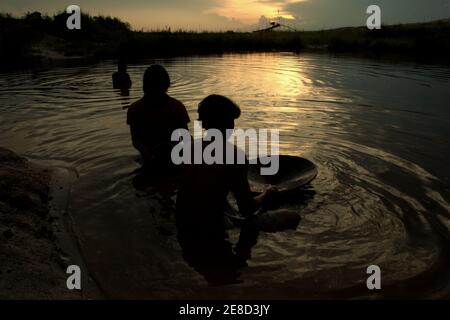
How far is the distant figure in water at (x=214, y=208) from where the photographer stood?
3.26 m

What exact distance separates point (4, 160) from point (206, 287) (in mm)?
4158

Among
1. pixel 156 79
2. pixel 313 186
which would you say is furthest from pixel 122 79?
pixel 313 186

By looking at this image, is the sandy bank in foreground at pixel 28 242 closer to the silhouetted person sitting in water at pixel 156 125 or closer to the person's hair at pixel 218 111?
the silhouetted person sitting in water at pixel 156 125

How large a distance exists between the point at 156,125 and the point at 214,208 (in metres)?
2.60

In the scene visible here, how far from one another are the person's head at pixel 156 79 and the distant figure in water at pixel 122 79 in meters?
7.18

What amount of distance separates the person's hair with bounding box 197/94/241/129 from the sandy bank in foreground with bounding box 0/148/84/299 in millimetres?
1834

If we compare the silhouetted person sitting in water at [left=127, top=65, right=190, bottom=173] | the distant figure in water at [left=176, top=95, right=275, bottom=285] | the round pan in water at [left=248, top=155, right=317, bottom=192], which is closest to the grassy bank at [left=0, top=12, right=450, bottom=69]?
the silhouetted person sitting in water at [left=127, top=65, right=190, bottom=173]

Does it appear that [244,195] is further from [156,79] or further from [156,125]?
[156,125]

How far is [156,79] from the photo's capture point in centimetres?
531

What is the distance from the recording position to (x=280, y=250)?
3.97 m

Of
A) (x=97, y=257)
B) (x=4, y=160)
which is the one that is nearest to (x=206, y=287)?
(x=97, y=257)

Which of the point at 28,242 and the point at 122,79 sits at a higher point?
the point at 122,79

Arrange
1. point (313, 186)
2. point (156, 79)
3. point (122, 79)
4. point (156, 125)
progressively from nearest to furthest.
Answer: point (156, 79)
point (313, 186)
point (156, 125)
point (122, 79)
